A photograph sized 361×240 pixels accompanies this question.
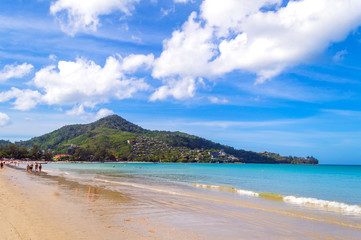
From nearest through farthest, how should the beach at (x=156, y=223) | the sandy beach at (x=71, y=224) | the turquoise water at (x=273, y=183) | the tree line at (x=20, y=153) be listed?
the sandy beach at (x=71, y=224) → the beach at (x=156, y=223) → the turquoise water at (x=273, y=183) → the tree line at (x=20, y=153)

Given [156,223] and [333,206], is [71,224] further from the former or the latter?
[333,206]

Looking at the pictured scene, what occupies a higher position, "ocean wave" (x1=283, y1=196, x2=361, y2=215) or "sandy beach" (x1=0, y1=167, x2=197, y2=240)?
"sandy beach" (x1=0, y1=167, x2=197, y2=240)

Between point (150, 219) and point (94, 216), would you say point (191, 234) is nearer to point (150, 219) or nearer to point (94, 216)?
point (150, 219)

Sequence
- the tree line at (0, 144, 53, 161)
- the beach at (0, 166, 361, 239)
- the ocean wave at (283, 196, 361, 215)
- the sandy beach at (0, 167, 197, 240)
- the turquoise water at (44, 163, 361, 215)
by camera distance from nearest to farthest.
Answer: the sandy beach at (0, 167, 197, 240) → the beach at (0, 166, 361, 239) → the ocean wave at (283, 196, 361, 215) → the turquoise water at (44, 163, 361, 215) → the tree line at (0, 144, 53, 161)

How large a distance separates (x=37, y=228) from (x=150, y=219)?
485 centimetres

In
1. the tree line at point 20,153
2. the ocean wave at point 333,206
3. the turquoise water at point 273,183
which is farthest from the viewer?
the tree line at point 20,153

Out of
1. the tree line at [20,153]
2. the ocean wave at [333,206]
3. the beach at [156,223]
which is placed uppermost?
the beach at [156,223]

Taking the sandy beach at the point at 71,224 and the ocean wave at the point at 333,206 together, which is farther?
the ocean wave at the point at 333,206

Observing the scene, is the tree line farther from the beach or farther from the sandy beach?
the beach

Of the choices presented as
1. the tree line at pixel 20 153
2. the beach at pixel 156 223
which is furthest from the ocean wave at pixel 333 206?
the tree line at pixel 20 153

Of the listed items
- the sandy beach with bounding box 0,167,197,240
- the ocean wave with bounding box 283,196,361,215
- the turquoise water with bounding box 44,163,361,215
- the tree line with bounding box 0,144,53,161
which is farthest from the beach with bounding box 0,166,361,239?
the tree line with bounding box 0,144,53,161

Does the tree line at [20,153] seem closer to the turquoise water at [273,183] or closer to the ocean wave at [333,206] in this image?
the turquoise water at [273,183]

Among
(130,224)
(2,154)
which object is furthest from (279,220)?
(2,154)

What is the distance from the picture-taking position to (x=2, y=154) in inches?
5773
